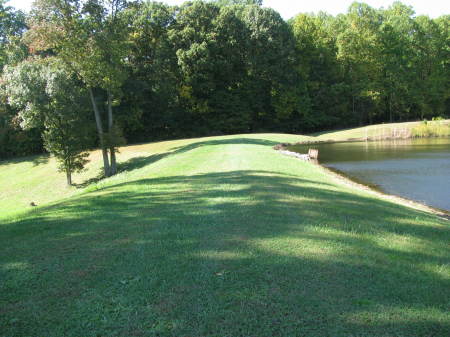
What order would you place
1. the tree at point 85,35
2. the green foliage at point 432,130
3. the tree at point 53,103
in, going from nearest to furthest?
the tree at point 85,35, the tree at point 53,103, the green foliage at point 432,130

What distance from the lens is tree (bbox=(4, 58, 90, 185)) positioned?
23.9 meters

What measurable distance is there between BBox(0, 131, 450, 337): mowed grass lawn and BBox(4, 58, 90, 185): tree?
56.3 feet

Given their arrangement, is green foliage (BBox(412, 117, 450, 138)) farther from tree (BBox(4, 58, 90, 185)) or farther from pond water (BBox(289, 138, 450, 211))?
tree (BBox(4, 58, 90, 185))

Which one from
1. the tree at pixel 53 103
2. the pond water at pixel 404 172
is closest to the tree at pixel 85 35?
the tree at pixel 53 103

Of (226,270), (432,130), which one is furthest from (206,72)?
(226,270)

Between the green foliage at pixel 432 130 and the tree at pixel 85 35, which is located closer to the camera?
the tree at pixel 85 35

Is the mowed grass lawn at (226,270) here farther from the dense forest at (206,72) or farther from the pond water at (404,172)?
the dense forest at (206,72)

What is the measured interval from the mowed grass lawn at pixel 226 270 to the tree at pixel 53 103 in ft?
56.3

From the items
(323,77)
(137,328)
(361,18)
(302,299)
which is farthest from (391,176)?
(361,18)

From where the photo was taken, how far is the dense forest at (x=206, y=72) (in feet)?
79.2

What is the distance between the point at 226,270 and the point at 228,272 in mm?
68

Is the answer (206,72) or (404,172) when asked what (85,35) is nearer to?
(404,172)

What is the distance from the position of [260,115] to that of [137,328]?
50.0 metres

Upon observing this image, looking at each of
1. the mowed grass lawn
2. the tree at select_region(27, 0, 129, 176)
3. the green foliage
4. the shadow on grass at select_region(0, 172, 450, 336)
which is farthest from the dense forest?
the shadow on grass at select_region(0, 172, 450, 336)
